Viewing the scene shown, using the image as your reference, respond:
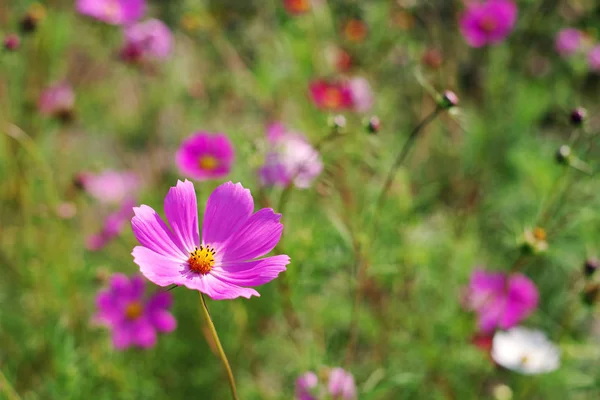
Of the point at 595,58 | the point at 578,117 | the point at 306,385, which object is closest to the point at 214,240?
the point at 306,385

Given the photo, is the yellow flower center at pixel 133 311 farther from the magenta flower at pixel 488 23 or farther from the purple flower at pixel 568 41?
the purple flower at pixel 568 41

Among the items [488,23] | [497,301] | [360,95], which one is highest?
[488,23]

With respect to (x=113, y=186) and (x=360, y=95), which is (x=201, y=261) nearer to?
(x=360, y=95)

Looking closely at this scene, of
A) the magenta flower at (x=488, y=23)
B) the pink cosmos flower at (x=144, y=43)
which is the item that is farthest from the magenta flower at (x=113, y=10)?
the magenta flower at (x=488, y=23)

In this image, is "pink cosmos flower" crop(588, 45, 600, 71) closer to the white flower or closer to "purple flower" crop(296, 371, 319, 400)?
the white flower

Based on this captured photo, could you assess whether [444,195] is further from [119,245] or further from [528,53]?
[119,245]

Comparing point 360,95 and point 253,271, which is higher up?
point 360,95
